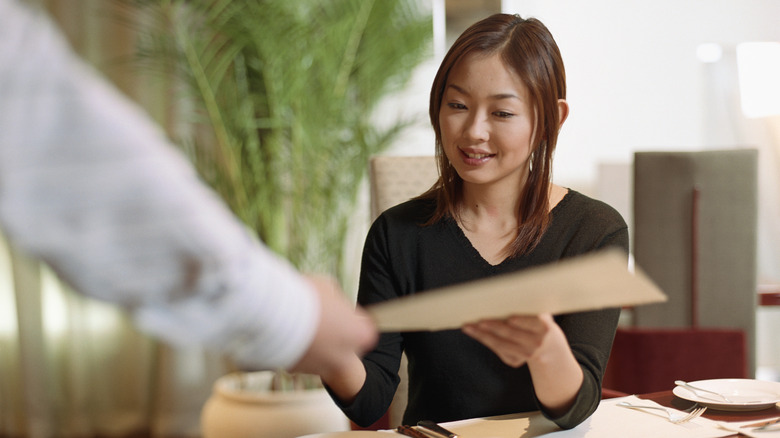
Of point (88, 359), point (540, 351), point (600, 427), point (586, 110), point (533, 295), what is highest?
Result: point (586, 110)

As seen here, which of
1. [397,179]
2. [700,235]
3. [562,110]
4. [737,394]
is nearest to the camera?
[737,394]

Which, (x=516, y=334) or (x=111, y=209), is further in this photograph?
(x=516, y=334)

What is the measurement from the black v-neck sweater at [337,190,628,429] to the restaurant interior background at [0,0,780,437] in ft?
6.37

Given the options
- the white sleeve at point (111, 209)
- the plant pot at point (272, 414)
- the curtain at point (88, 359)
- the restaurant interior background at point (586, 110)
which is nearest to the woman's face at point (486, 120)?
the white sleeve at point (111, 209)

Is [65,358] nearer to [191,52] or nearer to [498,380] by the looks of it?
[191,52]

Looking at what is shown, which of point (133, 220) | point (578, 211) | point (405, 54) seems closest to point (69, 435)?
point (405, 54)

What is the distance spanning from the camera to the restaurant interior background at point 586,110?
3.47 meters

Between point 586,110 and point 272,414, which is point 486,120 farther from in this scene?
point 586,110

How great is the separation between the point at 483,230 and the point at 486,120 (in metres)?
0.23

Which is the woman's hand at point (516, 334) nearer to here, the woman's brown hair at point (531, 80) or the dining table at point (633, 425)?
the dining table at point (633, 425)

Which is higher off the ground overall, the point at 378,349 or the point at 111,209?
the point at 111,209

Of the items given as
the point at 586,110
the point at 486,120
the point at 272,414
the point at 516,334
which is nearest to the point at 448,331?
the point at 486,120

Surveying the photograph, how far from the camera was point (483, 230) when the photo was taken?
1506 mm

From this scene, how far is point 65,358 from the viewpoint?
3582mm
